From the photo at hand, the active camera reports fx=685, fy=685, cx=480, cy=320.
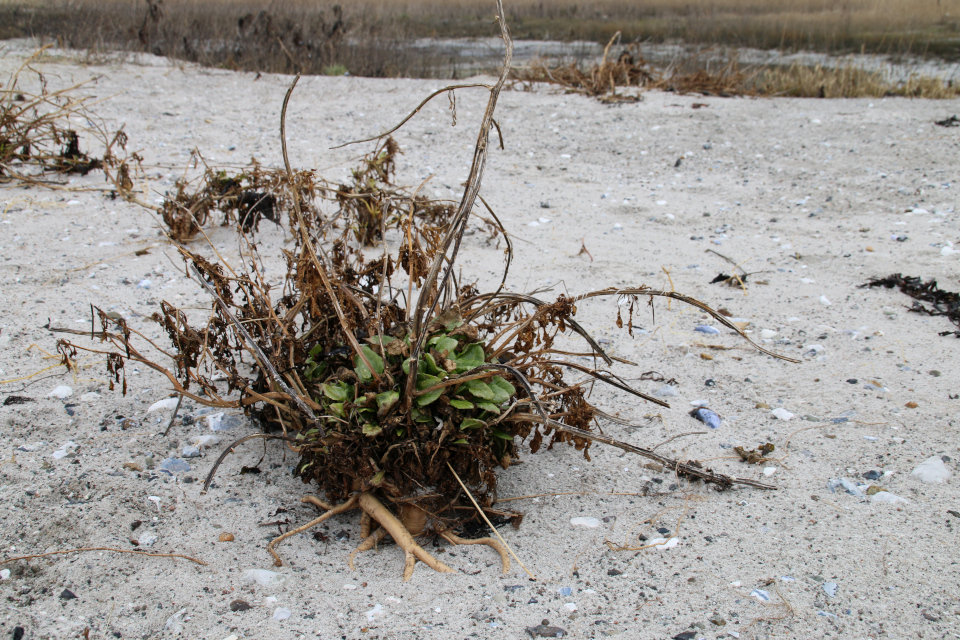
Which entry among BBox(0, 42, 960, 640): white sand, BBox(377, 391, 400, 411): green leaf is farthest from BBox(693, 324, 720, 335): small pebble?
Result: BBox(377, 391, 400, 411): green leaf

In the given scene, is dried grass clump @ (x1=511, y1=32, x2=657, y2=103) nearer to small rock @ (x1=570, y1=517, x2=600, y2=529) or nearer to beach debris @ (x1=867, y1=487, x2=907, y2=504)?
beach debris @ (x1=867, y1=487, x2=907, y2=504)

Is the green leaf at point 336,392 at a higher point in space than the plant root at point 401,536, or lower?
higher

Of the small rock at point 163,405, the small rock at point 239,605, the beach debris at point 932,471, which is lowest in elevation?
the small rock at point 239,605

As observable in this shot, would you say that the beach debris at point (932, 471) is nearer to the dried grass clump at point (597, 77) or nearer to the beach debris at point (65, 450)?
the beach debris at point (65, 450)

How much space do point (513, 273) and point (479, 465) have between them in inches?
73.4

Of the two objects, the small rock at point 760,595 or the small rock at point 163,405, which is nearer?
the small rock at point 760,595

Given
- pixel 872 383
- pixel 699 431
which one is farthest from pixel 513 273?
pixel 872 383

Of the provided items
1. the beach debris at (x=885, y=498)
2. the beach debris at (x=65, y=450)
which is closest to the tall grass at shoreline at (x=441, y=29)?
the beach debris at (x=65, y=450)

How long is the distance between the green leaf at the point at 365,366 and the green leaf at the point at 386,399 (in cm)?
10

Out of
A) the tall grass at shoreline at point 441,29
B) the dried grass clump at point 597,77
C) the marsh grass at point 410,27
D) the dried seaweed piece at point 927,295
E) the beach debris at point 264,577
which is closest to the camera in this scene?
the beach debris at point 264,577

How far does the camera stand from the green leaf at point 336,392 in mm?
1918

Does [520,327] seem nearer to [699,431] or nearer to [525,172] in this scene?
[699,431]

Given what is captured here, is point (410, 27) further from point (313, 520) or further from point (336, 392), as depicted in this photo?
point (313, 520)

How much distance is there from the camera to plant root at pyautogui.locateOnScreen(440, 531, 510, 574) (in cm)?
185
